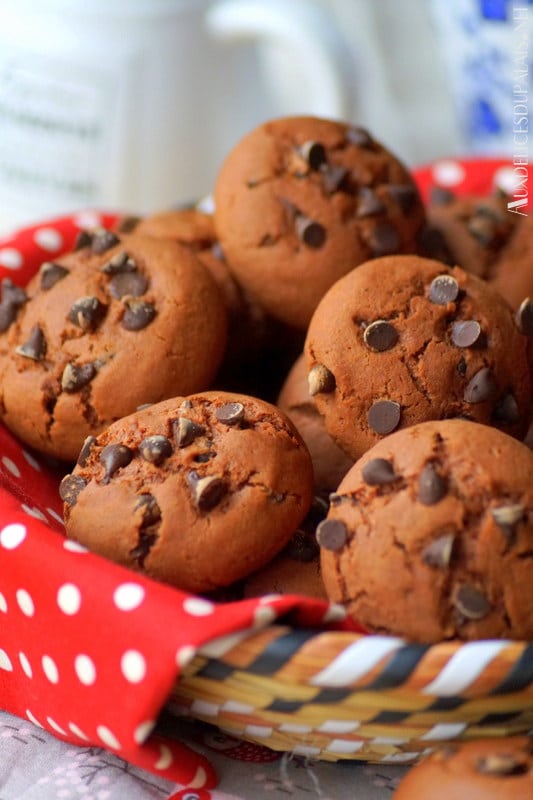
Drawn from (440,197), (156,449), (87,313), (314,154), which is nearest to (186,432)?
(156,449)

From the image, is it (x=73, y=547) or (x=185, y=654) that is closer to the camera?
(x=185, y=654)

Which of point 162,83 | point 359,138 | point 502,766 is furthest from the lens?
point 162,83

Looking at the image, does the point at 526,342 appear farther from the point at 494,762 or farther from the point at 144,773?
→ the point at 144,773

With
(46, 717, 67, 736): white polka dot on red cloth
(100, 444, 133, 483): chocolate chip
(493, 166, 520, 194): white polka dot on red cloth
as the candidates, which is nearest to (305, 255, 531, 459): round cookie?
(100, 444, 133, 483): chocolate chip

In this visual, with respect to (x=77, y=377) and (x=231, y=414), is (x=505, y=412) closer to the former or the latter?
(x=231, y=414)

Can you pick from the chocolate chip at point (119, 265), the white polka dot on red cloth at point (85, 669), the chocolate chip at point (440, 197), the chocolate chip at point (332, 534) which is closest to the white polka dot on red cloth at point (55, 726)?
the white polka dot on red cloth at point (85, 669)

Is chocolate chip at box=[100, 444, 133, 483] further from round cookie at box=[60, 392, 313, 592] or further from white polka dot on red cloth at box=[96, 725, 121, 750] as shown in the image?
white polka dot on red cloth at box=[96, 725, 121, 750]

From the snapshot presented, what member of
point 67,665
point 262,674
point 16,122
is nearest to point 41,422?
point 67,665
